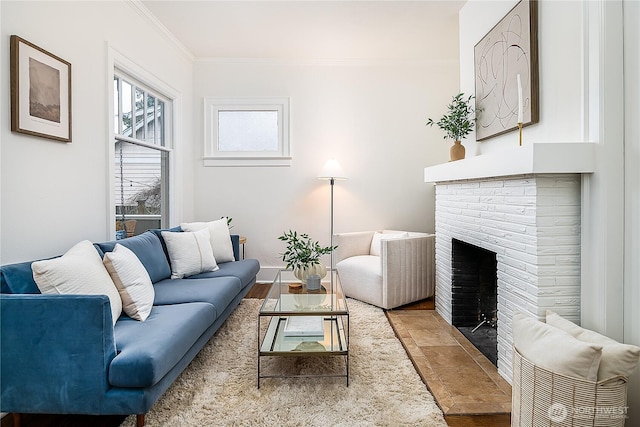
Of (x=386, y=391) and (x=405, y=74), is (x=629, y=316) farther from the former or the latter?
(x=405, y=74)

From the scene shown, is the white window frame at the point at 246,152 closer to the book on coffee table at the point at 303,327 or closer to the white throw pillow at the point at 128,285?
the book on coffee table at the point at 303,327

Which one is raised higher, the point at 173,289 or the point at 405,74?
the point at 405,74

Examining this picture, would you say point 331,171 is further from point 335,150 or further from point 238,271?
point 238,271

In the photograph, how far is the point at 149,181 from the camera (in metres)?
3.59

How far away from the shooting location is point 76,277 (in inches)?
67.4

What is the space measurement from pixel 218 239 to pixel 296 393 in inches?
74.0

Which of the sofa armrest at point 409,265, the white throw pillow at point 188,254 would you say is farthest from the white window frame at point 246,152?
the sofa armrest at point 409,265

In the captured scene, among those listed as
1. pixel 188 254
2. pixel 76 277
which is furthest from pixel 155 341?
pixel 188 254

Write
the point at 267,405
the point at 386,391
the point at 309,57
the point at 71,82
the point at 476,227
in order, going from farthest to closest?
the point at 309,57 < the point at 476,227 < the point at 71,82 < the point at 386,391 < the point at 267,405

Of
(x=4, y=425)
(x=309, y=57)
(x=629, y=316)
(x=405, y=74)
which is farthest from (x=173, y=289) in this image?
(x=405, y=74)

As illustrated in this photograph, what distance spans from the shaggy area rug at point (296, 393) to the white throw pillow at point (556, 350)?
0.55 m

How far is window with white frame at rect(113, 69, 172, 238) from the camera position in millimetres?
3064

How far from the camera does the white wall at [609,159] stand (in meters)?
1.61

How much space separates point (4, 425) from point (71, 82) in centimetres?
198
